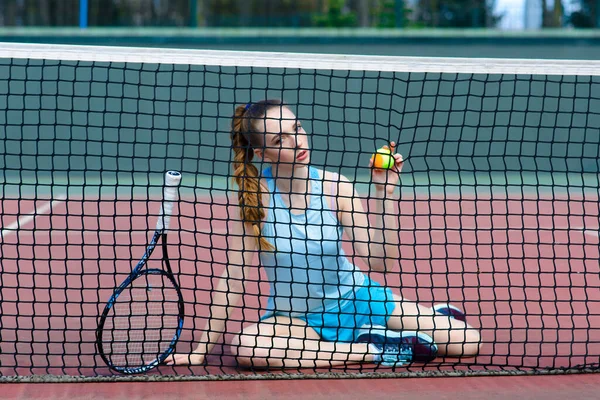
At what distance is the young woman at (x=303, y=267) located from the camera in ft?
10.7

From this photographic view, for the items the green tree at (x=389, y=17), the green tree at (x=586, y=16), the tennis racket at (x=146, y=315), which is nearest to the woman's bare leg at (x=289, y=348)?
the tennis racket at (x=146, y=315)

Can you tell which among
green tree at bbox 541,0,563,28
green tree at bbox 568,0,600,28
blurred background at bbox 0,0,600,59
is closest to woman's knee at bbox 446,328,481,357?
blurred background at bbox 0,0,600,59

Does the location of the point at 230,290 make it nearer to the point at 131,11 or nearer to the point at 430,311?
the point at 430,311

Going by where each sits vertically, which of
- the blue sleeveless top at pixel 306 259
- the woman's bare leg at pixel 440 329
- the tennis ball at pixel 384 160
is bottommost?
the woman's bare leg at pixel 440 329

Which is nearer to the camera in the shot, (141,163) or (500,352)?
(500,352)

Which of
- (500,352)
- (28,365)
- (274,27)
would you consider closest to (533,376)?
(500,352)

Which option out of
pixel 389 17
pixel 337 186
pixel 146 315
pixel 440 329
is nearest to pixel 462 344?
pixel 440 329

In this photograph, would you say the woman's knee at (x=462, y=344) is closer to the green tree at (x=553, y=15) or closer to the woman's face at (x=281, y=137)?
the woman's face at (x=281, y=137)

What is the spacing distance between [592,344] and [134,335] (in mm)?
2103

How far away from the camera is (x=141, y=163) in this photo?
36.6ft

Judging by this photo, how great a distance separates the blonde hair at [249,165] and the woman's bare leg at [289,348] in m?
0.34

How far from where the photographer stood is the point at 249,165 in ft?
10.8

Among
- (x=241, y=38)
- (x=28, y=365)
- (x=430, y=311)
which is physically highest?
(x=241, y=38)

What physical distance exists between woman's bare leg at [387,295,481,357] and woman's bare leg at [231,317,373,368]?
0.68 ft
